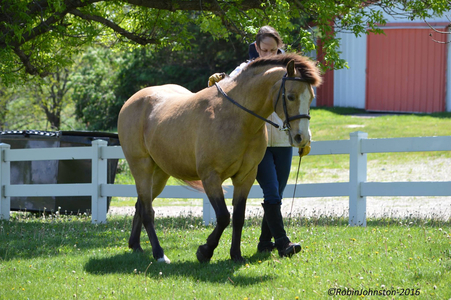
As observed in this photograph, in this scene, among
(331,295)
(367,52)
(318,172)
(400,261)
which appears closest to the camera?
(331,295)

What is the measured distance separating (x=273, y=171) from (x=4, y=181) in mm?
5736

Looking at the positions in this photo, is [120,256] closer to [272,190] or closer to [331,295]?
[272,190]

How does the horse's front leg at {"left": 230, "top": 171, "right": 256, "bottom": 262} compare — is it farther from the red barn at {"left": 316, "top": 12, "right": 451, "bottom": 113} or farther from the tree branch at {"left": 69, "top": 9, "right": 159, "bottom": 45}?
the red barn at {"left": 316, "top": 12, "right": 451, "bottom": 113}

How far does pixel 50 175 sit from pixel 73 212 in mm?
803

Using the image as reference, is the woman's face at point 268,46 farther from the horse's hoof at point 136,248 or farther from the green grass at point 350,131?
the green grass at point 350,131

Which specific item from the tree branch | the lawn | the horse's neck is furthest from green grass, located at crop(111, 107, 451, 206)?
the horse's neck

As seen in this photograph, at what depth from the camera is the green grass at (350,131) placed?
14466 millimetres

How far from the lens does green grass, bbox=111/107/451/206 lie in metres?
14.5

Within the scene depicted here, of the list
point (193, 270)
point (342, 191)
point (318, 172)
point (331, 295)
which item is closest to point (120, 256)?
point (193, 270)

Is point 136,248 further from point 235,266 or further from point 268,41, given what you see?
point 268,41

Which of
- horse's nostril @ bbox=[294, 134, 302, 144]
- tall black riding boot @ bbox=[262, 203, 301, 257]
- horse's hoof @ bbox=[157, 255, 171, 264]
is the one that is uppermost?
horse's nostril @ bbox=[294, 134, 302, 144]

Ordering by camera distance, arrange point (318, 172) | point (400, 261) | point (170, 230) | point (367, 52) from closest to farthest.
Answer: point (400, 261) < point (170, 230) < point (318, 172) < point (367, 52)

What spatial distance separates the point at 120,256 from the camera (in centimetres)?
544

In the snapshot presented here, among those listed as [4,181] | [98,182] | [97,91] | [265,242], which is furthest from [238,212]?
[97,91]
